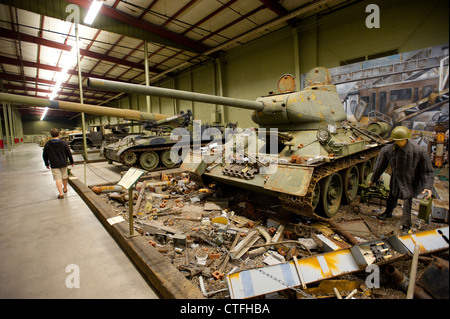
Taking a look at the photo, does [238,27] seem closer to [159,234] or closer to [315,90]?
[315,90]

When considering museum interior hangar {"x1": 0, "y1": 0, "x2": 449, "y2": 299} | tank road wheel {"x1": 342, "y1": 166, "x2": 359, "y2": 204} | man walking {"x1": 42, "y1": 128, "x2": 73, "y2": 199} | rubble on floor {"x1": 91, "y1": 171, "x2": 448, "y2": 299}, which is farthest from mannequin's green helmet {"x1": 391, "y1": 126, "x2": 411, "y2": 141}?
man walking {"x1": 42, "y1": 128, "x2": 73, "y2": 199}

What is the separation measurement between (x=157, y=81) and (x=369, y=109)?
62.8ft

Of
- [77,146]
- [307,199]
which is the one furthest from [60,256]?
[77,146]

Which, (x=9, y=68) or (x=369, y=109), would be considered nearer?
(x=369, y=109)

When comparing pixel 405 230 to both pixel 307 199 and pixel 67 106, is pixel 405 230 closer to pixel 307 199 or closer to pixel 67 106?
pixel 307 199

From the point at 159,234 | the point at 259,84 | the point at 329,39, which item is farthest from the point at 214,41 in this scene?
the point at 159,234

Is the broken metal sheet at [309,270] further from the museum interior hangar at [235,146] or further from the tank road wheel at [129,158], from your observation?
the tank road wheel at [129,158]

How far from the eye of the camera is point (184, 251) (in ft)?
11.3

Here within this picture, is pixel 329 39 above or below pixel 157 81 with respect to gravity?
below

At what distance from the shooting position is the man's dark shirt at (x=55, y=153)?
538 cm

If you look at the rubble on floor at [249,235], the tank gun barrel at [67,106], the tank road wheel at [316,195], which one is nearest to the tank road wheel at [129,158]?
the tank gun barrel at [67,106]

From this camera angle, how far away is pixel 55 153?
17.7 feet

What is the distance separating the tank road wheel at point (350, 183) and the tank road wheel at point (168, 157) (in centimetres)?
679

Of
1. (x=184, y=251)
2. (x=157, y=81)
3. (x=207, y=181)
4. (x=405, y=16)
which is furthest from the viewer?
(x=157, y=81)
